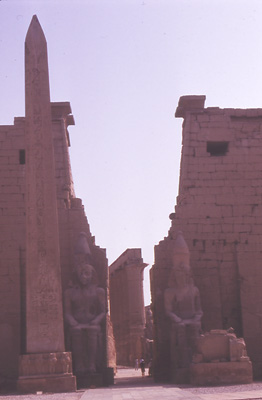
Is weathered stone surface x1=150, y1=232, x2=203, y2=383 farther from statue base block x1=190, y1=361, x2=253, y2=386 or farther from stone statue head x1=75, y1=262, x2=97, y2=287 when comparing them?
stone statue head x1=75, y1=262, x2=97, y2=287

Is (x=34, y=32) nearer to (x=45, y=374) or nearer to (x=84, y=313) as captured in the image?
(x=84, y=313)

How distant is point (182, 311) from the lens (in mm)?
11336

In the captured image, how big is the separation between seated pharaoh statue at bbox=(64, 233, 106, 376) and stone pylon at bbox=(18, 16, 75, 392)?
1431 mm

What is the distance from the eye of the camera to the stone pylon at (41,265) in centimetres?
909

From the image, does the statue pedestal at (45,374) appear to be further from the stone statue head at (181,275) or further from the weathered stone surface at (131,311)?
the weathered stone surface at (131,311)

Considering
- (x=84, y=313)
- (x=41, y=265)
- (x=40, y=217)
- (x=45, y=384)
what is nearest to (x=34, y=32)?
(x=40, y=217)

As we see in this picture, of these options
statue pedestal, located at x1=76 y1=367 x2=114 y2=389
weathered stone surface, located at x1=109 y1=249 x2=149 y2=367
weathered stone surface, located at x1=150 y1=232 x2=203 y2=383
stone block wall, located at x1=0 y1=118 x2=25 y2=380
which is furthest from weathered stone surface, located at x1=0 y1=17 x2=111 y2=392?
weathered stone surface, located at x1=109 y1=249 x2=149 y2=367

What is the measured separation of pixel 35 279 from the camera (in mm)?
9383

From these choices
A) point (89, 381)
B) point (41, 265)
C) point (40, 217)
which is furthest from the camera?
point (89, 381)

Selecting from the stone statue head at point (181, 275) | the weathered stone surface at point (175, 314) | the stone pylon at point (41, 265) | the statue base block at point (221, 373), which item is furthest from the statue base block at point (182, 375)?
the stone pylon at point (41, 265)

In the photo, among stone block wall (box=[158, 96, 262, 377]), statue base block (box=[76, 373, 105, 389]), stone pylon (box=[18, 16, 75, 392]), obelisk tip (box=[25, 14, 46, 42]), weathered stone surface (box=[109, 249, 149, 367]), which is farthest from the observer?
weathered stone surface (box=[109, 249, 149, 367])

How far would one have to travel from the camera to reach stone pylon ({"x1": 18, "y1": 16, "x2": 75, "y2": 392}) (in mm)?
9094

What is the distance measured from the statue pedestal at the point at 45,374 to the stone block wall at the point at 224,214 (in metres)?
3.57

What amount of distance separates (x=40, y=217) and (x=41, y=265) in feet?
2.31
